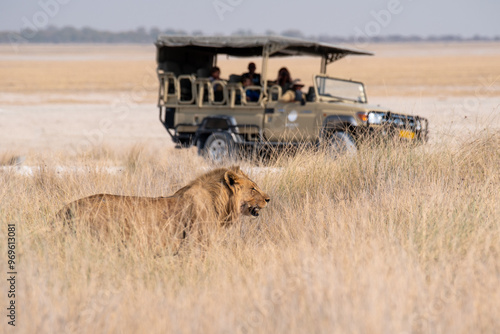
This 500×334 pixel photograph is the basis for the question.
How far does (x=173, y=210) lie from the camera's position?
551 cm

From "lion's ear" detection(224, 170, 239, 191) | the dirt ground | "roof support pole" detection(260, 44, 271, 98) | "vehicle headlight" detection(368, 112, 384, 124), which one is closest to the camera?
"lion's ear" detection(224, 170, 239, 191)

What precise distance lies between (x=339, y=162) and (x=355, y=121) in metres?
3.21

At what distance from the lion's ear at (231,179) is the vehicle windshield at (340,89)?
6.32m

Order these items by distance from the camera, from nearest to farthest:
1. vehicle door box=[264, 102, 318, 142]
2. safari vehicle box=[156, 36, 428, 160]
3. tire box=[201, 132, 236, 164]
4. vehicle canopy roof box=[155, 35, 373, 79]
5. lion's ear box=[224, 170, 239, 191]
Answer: lion's ear box=[224, 170, 239, 191], safari vehicle box=[156, 36, 428, 160], vehicle door box=[264, 102, 318, 142], vehicle canopy roof box=[155, 35, 373, 79], tire box=[201, 132, 236, 164]

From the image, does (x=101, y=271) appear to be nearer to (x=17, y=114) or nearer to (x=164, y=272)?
(x=164, y=272)

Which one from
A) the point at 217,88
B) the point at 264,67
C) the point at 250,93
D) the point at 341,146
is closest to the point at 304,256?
the point at 341,146

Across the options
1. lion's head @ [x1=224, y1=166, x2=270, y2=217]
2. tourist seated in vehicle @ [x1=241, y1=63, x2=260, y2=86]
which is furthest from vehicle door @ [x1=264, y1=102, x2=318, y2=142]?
lion's head @ [x1=224, y1=166, x2=270, y2=217]

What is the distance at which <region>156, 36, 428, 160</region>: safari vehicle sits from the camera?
11.1 metres

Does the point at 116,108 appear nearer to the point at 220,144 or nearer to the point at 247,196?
the point at 220,144

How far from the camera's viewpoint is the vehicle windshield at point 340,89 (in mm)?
11883

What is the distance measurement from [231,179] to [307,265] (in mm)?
1542

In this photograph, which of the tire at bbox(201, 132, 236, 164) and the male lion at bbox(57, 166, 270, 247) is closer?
the male lion at bbox(57, 166, 270, 247)

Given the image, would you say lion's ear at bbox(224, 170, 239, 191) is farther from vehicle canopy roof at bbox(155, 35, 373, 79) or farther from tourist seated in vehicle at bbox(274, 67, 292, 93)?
tourist seated in vehicle at bbox(274, 67, 292, 93)

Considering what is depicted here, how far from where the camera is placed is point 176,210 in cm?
550
